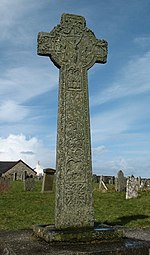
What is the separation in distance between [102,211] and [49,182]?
903 centimetres

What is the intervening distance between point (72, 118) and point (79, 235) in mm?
1710

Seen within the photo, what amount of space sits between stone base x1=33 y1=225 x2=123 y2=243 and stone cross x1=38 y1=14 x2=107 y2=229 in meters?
0.23

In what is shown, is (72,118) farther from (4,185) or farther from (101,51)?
(4,185)

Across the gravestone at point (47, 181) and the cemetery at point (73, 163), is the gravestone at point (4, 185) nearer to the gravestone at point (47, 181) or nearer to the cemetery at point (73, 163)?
the gravestone at point (47, 181)

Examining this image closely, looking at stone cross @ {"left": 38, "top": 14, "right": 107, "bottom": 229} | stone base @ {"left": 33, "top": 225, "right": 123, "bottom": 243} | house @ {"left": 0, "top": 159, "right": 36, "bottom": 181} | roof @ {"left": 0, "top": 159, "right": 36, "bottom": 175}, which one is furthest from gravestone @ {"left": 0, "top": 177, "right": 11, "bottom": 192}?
roof @ {"left": 0, "top": 159, "right": 36, "bottom": 175}

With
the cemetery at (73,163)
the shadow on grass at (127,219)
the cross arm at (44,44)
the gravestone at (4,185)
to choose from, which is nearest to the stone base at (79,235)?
the cemetery at (73,163)

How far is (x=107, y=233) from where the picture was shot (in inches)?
185

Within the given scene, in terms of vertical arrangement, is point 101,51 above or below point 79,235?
above

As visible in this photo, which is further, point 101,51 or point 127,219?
point 127,219

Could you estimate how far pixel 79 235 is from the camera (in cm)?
458

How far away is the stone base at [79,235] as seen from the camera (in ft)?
14.8

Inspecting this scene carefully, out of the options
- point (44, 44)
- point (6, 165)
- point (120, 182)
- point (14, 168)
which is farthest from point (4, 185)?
point (6, 165)

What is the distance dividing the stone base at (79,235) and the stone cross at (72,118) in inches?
9.1

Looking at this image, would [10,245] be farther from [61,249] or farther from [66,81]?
[66,81]
